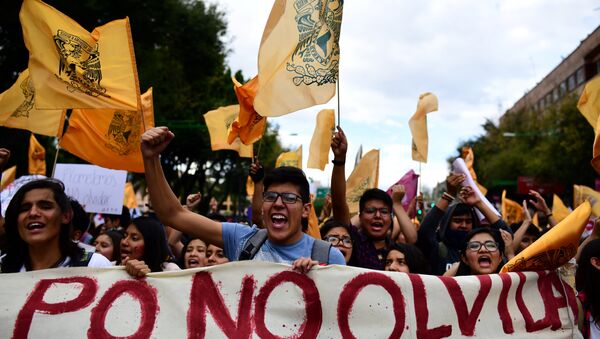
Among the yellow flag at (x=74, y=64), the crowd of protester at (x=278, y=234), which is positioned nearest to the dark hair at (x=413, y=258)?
the crowd of protester at (x=278, y=234)

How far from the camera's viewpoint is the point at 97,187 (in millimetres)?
8078

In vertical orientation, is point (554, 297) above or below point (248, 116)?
below

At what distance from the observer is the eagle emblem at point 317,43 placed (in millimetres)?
4082

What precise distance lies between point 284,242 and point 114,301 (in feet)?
2.96

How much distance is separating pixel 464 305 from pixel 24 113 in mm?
4495

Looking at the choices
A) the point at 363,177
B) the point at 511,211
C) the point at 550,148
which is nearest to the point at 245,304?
the point at 363,177

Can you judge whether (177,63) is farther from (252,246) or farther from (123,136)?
(252,246)

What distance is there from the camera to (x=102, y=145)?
573 centimetres

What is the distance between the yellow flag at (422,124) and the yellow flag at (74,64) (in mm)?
4214

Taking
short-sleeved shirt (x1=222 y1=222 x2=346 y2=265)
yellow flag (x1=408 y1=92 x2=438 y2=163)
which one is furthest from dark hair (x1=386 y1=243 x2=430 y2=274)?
yellow flag (x1=408 y1=92 x2=438 y2=163)

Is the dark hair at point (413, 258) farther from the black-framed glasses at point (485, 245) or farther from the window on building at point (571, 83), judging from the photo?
the window on building at point (571, 83)

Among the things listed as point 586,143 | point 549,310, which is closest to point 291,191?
point 549,310

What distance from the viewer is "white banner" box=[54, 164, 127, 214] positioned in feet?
26.2

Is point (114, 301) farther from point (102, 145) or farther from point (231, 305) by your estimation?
point (102, 145)
